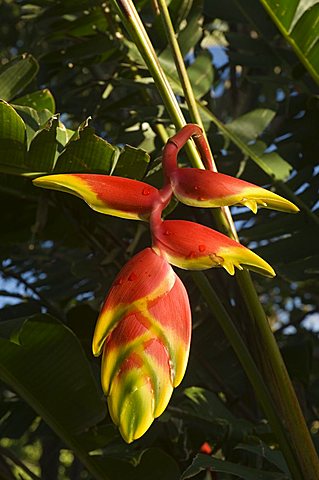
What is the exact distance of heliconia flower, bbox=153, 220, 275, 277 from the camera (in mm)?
505

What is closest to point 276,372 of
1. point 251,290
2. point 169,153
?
point 251,290

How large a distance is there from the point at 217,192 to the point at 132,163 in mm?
285

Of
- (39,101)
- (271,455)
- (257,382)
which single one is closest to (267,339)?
(257,382)

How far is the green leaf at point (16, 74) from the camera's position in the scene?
951 mm

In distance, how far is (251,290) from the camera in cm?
74

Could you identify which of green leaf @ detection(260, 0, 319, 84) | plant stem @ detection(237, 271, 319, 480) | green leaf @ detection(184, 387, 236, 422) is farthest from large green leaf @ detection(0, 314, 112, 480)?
green leaf @ detection(260, 0, 319, 84)

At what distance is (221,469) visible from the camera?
74 centimetres

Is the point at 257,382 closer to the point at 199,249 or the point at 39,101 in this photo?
the point at 199,249

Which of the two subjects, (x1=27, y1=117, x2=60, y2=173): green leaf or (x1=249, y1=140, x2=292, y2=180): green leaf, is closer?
(x1=27, y1=117, x2=60, y2=173): green leaf

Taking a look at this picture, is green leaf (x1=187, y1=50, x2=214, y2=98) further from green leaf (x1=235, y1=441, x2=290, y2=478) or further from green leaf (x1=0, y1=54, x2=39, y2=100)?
green leaf (x1=235, y1=441, x2=290, y2=478)

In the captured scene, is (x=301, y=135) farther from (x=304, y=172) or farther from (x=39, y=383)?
(x=39, y=383)

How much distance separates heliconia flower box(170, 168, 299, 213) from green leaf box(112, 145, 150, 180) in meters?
0.24

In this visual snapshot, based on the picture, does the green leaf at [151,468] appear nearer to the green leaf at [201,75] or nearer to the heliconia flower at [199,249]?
the heliconia flower at [199,249]

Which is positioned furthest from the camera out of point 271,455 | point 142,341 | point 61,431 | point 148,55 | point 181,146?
point 61,431
